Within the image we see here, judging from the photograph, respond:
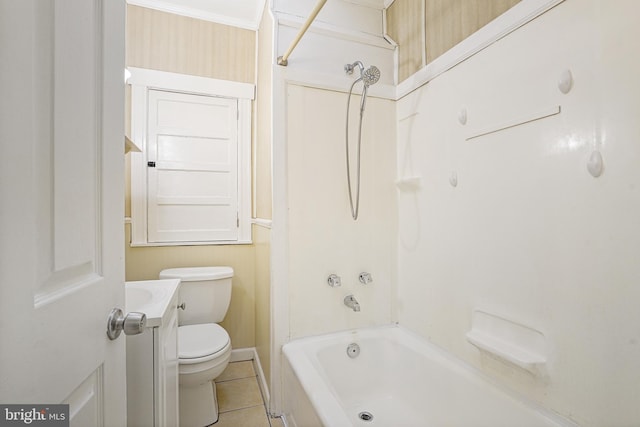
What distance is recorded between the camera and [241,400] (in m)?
1.83

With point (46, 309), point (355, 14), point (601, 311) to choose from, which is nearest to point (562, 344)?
point (601, 311)

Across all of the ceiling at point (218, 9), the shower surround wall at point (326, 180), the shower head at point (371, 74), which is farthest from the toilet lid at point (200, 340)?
the ceiling at point (218, 9)

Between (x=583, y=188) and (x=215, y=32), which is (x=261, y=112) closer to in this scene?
(x=215, y=32)

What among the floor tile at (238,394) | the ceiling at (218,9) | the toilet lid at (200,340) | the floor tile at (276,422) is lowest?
the floor tile at (238,394)

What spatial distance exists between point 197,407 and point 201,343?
342 mm

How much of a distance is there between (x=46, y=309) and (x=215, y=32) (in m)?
2.43

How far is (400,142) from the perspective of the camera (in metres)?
1.87

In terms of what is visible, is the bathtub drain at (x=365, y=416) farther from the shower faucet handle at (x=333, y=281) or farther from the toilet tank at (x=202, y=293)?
the toilet tank at (x=202, y=293)

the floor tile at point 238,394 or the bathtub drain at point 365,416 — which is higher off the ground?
the bathtub drain at point 365,416

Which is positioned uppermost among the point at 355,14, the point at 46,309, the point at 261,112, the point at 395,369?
the point at 355,14

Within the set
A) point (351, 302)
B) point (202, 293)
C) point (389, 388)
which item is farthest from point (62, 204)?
point (389, 388)

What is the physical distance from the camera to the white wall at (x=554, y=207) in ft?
2.84

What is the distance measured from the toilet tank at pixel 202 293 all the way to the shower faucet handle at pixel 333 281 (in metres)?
0.77

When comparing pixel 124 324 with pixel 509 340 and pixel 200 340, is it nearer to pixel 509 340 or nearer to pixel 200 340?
pixel 200 340
